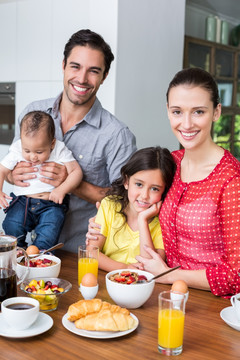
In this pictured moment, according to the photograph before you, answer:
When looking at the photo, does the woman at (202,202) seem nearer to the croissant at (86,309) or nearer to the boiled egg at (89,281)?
the boiled egg at (89,281)

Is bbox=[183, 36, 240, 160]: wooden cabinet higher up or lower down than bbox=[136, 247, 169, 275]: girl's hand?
higher up

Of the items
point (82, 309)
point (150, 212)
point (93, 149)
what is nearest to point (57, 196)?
point (93, 149)

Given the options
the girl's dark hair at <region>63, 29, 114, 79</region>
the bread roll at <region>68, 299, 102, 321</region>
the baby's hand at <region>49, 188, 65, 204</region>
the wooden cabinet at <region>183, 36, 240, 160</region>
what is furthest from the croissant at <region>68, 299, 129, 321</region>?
the wooden cabinet at <region>183, 36, 240, 160</region>

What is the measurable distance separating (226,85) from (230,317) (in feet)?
15.1

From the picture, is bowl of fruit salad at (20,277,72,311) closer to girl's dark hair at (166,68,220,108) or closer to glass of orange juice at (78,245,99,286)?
glass of orange juice at (78,245,99,286)

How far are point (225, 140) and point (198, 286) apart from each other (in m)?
4.21

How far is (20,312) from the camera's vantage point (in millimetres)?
1205

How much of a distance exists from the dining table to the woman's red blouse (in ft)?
0.61

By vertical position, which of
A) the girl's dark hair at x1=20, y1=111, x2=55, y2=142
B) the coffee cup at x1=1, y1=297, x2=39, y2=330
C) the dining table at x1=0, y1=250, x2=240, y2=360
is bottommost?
the dining table at x1=0, y1=250, x2=240, y2=360

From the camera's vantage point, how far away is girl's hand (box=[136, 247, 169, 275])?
1731 millimetres

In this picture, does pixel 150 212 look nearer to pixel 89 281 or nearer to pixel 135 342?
pixel 89 281

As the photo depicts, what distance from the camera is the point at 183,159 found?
75.0 inches

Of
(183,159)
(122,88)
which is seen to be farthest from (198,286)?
(122,88)

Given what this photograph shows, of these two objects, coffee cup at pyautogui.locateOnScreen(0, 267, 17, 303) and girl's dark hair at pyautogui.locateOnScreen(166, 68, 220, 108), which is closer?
coffee cup at pyautogui.locateOnScreen(0, 267, 17, 303)
